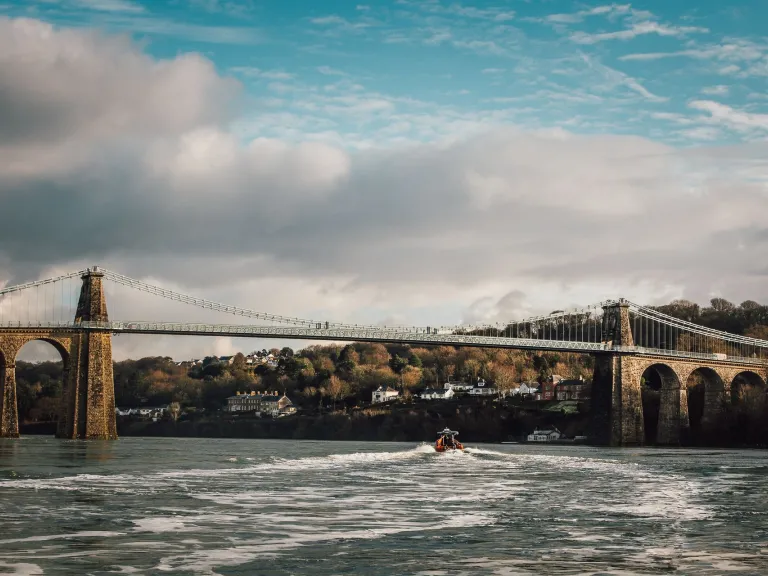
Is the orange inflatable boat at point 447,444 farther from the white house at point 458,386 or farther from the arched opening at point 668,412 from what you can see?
the white house at point 458,386

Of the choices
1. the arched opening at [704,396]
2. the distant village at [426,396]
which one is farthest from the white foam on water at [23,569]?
the distant village at [426,396]

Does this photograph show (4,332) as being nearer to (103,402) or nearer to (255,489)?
(103,402)

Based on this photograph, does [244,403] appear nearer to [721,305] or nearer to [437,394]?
[437,394]

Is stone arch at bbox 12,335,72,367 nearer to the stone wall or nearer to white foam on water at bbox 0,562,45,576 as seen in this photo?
the stone wall

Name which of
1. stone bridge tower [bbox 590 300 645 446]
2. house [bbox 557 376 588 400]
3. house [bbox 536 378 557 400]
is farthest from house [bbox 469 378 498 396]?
stone bridge tower [bbox 590 300 645 446]

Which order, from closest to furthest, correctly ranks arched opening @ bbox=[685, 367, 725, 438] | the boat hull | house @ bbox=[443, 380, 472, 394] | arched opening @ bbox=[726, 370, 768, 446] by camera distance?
the boat hull < arched opening @ bbox=[726, 370, 768, 446] < arched opening @ bbox=[685, 367, 725, 438] < house @ bbox=[443, 380, 472, 394]

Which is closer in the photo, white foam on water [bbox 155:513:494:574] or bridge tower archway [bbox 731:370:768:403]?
white foam on water [bbox 155:513:494:574]

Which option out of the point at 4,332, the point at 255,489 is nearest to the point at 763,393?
the point at 4,332
